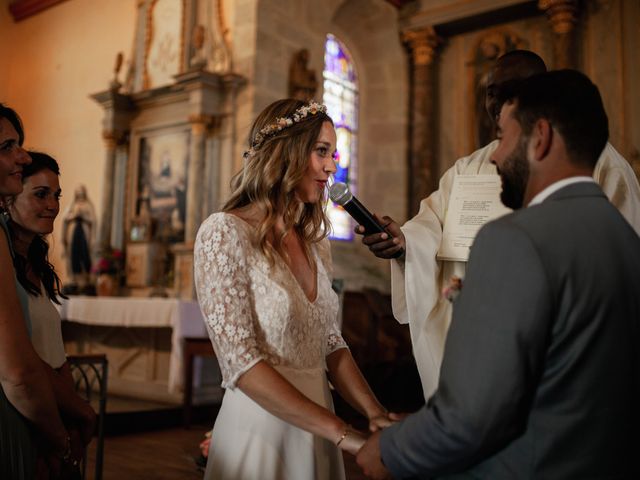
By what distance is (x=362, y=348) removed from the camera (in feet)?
25.8

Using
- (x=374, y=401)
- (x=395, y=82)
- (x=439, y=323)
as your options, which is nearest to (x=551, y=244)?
(x=374, y=401)

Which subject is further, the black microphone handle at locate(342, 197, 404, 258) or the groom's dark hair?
the black microphone handle at locate(342, 197, 404, 258)

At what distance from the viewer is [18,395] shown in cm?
168

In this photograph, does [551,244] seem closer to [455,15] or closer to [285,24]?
[285,24]

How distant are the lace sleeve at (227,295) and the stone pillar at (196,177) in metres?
6.49

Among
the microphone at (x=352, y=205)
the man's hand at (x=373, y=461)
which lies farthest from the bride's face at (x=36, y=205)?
the man's hand at (x=373, y=461)

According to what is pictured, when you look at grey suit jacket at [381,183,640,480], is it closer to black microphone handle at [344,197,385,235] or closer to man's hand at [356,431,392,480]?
man's hand at [356,431,392,480]

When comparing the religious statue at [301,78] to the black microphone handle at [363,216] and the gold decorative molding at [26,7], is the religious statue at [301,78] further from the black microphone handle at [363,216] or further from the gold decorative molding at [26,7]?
the black microphone handle at [363,216]

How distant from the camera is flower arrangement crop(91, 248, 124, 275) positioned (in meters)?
8.77

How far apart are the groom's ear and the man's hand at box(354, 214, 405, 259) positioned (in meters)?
0.86

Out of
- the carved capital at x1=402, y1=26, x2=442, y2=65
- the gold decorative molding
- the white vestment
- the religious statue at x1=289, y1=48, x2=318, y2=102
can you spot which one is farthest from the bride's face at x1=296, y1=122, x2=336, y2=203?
the gold decorative molding

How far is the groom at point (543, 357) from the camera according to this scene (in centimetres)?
109

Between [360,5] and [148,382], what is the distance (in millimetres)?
6834

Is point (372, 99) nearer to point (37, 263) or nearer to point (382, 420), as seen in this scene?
point (37, 263)
